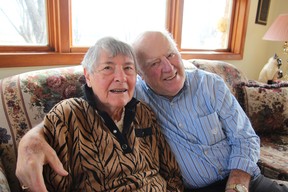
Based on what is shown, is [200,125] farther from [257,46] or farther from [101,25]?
[257,46]

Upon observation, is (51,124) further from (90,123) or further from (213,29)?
(213,29)

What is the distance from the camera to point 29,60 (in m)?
1.55

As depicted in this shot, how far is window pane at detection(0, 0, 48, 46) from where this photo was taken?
5.20 ft

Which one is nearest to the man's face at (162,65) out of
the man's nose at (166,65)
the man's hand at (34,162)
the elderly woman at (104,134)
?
the man's nose at (166,65)

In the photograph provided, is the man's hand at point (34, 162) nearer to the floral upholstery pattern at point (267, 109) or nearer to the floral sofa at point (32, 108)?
the floral sofa at point (32, 108)

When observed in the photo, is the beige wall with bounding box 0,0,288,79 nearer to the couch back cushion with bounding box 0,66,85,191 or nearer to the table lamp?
the table lamp

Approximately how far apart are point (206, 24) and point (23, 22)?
75.5 inches

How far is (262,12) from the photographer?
3.05m

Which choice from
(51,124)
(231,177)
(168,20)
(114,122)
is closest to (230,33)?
(168,20)

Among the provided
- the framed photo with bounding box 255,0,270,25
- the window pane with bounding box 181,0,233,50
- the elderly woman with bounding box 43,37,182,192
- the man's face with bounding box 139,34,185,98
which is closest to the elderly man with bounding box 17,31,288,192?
the man's face with bounding box 139,34,185,98

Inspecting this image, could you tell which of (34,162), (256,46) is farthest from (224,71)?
(34,162)

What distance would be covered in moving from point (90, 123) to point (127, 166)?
24cm

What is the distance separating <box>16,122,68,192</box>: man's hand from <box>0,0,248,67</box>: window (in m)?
0.80

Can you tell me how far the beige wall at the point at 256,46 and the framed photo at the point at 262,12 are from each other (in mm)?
51
